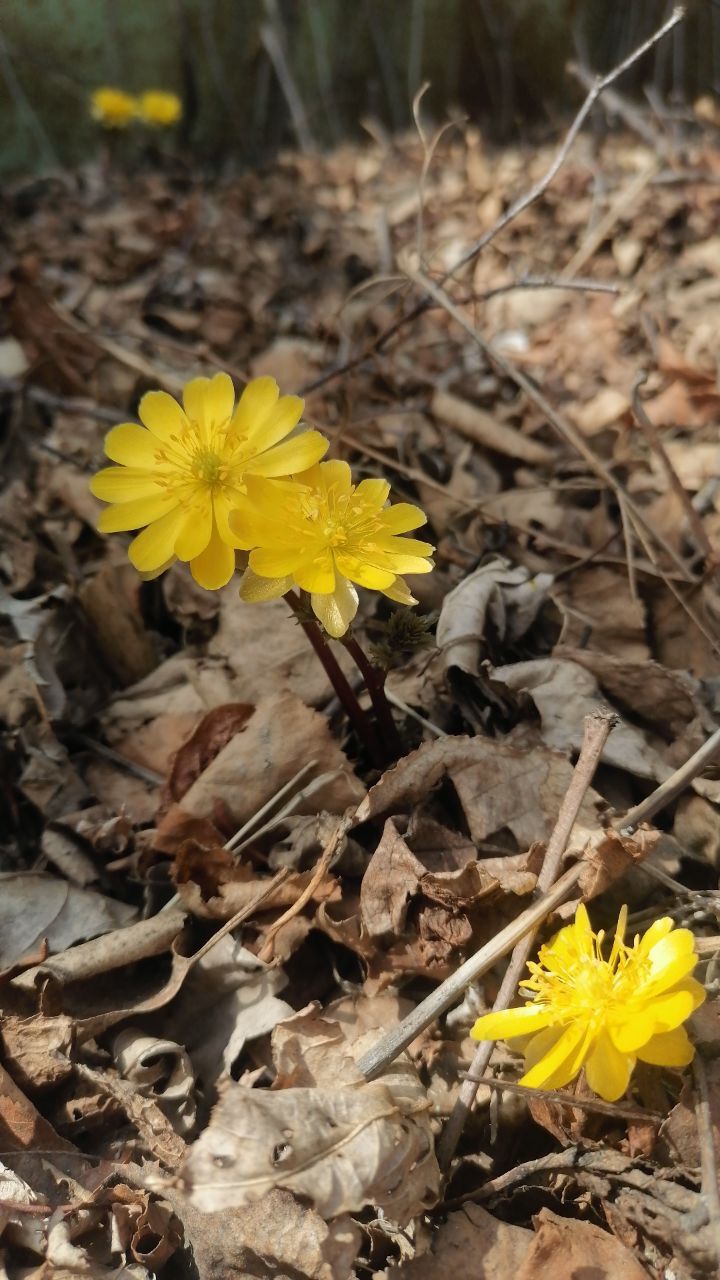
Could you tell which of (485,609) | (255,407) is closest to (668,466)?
(485,609)

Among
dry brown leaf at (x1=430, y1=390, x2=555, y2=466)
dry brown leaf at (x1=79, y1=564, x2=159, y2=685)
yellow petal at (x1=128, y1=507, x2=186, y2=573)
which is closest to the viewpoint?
yellow petal at (x1=128, y1=507, x2=186, y2=573)

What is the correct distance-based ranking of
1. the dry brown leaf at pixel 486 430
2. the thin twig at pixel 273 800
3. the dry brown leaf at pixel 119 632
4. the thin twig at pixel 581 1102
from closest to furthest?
the thin twig at pixel 581 1102
the thin twig at pixel 273 800
the dry brown leaf at pixel 119 632
the dry brown leaf at pixel 486 430

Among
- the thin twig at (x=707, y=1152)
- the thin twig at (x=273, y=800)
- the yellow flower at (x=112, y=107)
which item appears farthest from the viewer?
the yellow flower at (x=112, y=107)

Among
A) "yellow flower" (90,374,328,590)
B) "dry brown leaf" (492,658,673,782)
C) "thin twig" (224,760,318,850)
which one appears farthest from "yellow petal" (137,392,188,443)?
"dry brown leaf" (492,658,673,782)

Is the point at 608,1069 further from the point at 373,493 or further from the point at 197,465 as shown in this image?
the point at 197,465

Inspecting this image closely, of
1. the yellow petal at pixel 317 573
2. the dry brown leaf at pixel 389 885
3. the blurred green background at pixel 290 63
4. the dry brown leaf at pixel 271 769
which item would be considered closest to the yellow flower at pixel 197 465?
the yellow petal at pixel 317 573

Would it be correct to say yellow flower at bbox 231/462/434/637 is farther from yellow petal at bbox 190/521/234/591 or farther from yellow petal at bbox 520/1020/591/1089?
yellow petal at bbox 520/1020/591/1089

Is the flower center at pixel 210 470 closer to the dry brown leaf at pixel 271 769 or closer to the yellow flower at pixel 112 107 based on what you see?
the dry brown leaf at pixel 271 769
